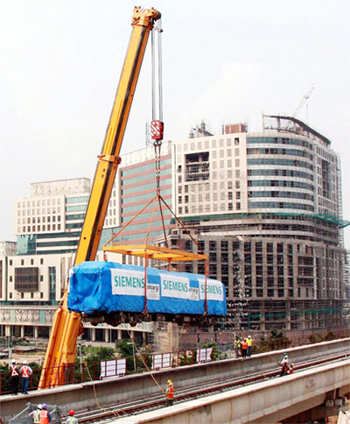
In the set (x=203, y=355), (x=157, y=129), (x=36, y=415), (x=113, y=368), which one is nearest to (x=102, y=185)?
(x=157, y=129)

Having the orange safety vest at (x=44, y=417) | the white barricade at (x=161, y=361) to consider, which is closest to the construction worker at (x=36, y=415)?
the orange safety vest at (x=44, y=417)

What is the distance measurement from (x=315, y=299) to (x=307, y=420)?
87500 millimetres

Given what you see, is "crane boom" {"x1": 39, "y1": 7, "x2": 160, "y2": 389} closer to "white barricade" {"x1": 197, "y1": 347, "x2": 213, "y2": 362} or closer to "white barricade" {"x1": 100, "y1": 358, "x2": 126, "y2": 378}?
"white barricade" {"x1": 100, "y1": 358, "x2": 126, "y2": 378}

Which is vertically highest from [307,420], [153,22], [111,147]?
[153,22]

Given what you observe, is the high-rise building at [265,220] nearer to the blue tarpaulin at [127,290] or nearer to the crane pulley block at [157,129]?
the crane pulley block at [157,129]

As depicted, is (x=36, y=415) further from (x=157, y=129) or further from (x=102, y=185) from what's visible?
(x=157, y=129)

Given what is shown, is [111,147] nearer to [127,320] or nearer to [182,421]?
[127,320]

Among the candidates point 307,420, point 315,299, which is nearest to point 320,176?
point 315,299

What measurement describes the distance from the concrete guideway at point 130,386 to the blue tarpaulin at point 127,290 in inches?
130

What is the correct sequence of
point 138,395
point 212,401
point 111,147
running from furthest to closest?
point 111,147 → point 138,395 → point 212,401

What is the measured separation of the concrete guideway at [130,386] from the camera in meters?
21.8

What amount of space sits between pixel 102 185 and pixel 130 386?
9.05m

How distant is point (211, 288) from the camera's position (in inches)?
1163

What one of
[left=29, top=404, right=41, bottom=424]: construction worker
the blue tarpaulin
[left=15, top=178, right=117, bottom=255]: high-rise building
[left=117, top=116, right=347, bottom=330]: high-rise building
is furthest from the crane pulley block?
Answer: [left=15, top=178, right=117, bottom=255]: high-rise building
